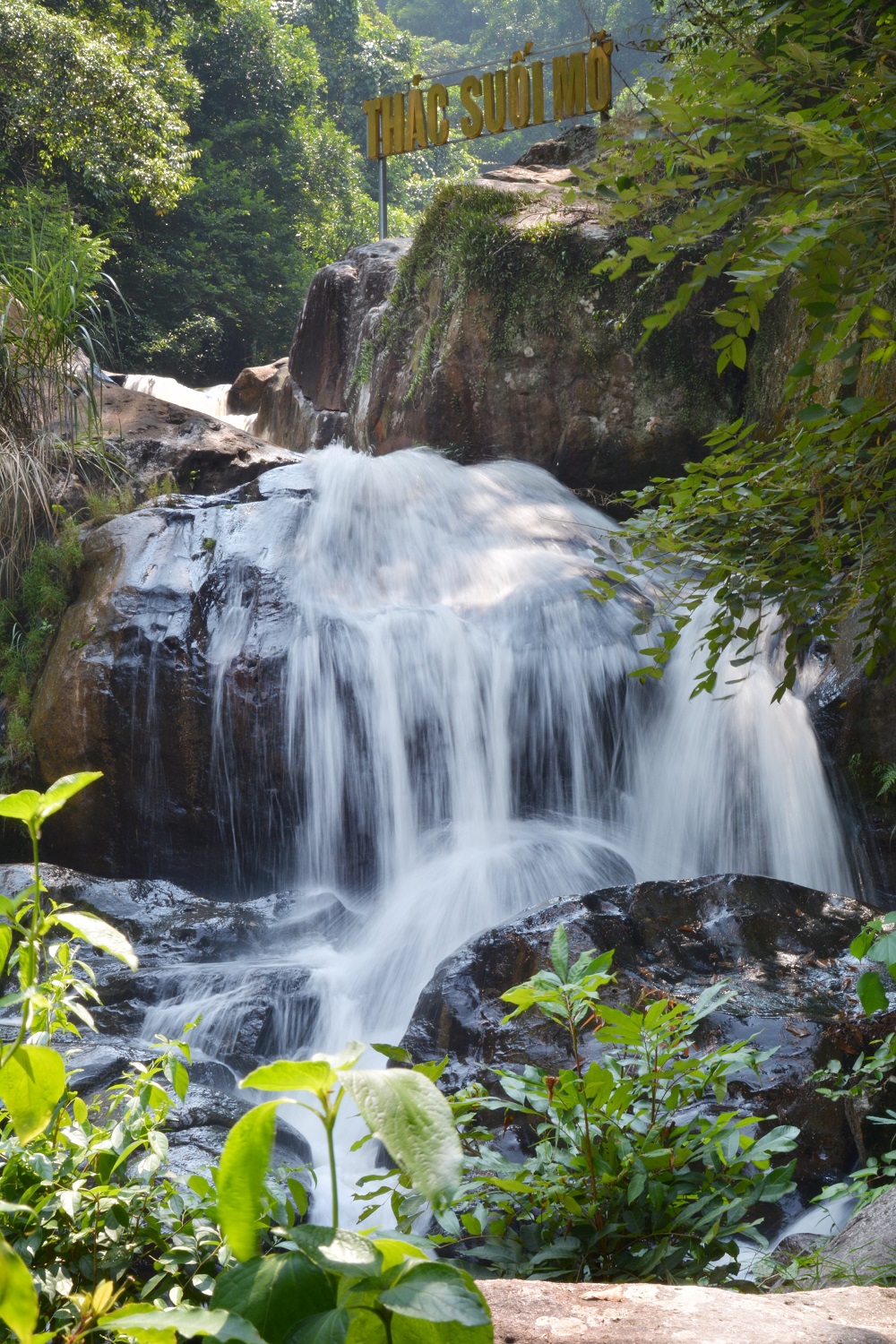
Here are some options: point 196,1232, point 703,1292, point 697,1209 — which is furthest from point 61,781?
point 697,1209

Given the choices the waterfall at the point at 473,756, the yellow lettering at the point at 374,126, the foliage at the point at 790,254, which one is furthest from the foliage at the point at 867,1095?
the yellow lettering at the point at 374,126

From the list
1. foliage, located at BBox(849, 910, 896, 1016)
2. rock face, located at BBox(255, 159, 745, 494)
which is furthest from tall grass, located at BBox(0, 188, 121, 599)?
foliage, located at BBox(849, 910, 896, 1016)

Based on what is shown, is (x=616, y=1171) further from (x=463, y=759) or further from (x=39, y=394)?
(x=39, y=394)

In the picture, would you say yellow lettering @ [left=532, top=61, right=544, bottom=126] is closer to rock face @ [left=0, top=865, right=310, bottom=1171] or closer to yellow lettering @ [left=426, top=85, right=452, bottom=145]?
yellow lettering @ [left=426, top=85, right=452, bottom=145]

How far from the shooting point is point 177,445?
9.18 meters

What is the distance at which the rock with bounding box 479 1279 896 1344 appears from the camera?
119 centimetres

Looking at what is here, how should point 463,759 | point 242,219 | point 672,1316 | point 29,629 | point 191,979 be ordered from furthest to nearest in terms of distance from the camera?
point 242,219, point 29,629, point 463,759, point 191,979, point 672,1316

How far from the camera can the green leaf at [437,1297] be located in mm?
711

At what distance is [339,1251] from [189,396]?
57.7ft

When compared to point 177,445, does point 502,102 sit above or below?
above

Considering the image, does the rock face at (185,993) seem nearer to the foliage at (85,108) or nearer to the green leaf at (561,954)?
the green leaf at (561,954)

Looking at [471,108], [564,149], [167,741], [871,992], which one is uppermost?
[471,108]

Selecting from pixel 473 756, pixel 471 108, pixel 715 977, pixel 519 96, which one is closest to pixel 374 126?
pixel 471 108

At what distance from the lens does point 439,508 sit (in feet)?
27.6
